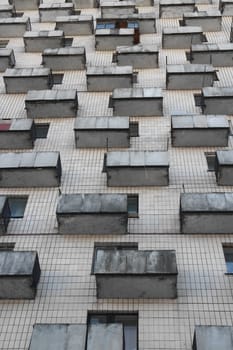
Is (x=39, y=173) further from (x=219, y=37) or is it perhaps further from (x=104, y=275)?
(x=219, y=37)

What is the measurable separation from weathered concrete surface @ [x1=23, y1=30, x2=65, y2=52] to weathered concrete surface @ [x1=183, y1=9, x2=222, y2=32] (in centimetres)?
1015

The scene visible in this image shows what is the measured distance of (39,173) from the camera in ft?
72.1

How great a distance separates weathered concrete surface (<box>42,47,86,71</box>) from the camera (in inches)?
1232

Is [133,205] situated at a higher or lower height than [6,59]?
lower

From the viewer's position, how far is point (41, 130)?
2680cm

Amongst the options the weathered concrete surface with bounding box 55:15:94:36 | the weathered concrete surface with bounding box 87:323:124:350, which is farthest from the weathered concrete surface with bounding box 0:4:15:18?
the weathered concrete surface with bounding box 87:323:124:350

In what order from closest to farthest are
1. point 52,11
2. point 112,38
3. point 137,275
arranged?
point 137,275
point 112,38
point 52,11

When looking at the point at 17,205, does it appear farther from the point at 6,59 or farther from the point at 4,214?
the point at 6,59

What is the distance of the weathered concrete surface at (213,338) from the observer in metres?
14.2

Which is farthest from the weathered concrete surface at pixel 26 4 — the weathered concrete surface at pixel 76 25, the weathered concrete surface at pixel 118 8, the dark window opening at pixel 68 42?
the dark window opening at pixel 68 42

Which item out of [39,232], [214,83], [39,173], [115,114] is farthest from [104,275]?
[214,83]

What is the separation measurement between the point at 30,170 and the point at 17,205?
1.83 meters

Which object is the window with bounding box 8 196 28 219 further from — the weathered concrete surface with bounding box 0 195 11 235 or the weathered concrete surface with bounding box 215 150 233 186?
the weathered concrete surface with bounding box 215 150 233 186

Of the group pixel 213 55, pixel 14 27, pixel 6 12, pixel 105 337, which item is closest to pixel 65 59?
pixel 14 27
